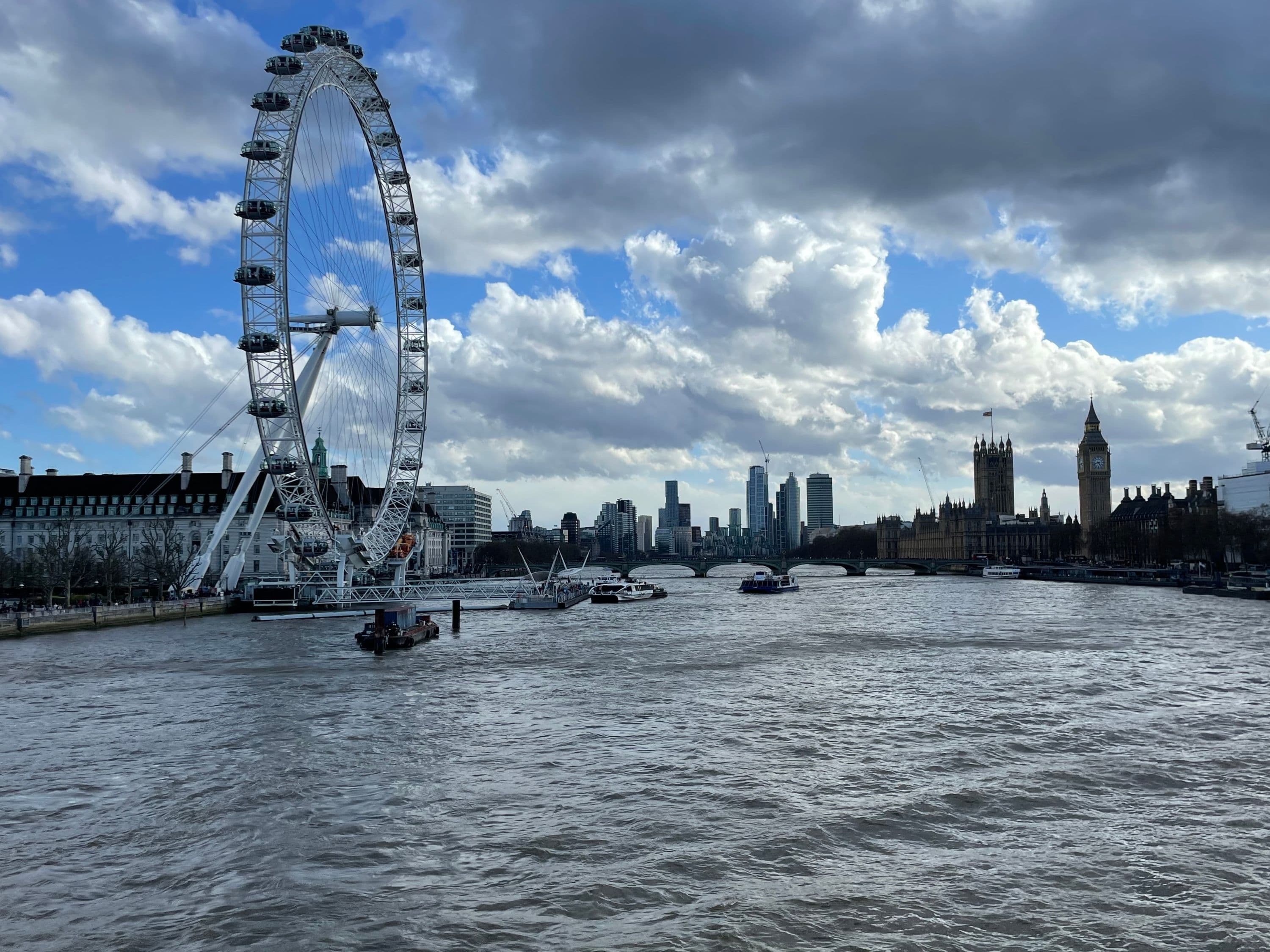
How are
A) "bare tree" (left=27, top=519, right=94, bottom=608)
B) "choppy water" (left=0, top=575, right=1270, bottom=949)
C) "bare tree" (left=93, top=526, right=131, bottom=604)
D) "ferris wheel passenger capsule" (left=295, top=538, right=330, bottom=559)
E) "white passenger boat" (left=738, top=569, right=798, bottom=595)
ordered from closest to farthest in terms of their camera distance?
"choppy water" (left=0, top=575, right=1270, bottom=949) → "ferris wheel passenger capsule" (left=295, top=538, right=330, bottom=559) → "bare tree" (left=27, top=519, right=94, bottom=608) → "bare tree" (left=93, top=526, right=131, bottom=604) → "white passenger boat" (left=738, top=569, right=798, bottom=595)

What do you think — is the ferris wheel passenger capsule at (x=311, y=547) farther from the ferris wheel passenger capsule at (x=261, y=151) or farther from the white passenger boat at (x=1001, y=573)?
the white passenger boat at (x=1001, y=573)

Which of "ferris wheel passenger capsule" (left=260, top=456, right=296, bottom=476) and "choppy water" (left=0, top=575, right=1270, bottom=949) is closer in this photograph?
"choppy water" (left=0, top=575, right=1270, bottom=949)

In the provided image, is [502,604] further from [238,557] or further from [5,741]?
[5,741]

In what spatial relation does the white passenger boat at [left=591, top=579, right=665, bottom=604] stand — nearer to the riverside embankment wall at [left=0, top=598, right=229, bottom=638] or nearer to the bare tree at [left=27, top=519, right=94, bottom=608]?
the riverside embankment wall at [left=0, top=598, right=229, bottom=638]

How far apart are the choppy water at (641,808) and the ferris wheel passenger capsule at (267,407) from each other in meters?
20.8

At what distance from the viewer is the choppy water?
14016mm

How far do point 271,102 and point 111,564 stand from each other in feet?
141

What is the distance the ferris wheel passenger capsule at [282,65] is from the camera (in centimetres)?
5712

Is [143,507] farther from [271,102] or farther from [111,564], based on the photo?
[271,102]

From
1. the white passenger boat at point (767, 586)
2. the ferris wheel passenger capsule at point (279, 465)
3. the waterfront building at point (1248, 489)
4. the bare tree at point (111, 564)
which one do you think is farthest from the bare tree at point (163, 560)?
the waterfront building at point (1248, 489)

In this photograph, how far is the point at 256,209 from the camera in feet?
190

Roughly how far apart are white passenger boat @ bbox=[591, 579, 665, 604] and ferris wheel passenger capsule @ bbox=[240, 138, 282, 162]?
168 ft

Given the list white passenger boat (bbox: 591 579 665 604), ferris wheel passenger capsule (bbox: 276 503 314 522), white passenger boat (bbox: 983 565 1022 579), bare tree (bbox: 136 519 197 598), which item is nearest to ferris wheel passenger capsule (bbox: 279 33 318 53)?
ferris wheel passenger capsule (bbox: 276 503 314 522)

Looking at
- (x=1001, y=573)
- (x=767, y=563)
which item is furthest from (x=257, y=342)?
(x=1001, y=573)
